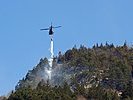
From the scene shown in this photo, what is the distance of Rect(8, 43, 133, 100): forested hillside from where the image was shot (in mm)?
87387

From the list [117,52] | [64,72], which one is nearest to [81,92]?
[64,72]

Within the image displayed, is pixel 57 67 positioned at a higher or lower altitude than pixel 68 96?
higher

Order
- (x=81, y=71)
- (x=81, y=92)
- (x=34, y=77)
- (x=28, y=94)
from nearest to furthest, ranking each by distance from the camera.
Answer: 1. (x=28, y=94)
2. (x=81, y=92)
3. (x=81, y=71)
4. (x=34, y=77)

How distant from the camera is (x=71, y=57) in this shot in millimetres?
113188

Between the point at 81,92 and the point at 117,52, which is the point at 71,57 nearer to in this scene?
the point at 117,52

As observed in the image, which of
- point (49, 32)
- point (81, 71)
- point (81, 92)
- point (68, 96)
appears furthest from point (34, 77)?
point (49, 32)

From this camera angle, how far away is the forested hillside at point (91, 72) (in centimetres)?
8739

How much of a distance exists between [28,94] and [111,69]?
110ft

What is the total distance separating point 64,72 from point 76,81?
8.74 meters

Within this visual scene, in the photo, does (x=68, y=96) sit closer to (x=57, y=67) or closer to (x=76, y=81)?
(x=76, y=81)

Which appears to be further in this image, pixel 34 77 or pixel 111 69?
pixel 34 77

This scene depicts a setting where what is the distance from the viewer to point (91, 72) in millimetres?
103188

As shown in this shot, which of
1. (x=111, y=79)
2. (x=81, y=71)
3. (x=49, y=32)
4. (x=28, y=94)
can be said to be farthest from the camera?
(x=81, y=71)

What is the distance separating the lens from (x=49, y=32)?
62781 millimetres
